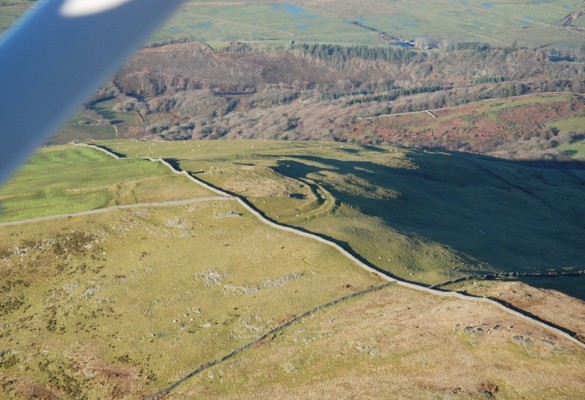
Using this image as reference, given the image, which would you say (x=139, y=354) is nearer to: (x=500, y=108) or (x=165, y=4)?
(x=165, y=4)

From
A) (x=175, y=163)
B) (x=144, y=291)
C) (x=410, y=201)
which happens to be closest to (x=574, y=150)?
(x=410, y=201)

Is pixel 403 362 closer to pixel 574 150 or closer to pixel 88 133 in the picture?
pixel 574 150

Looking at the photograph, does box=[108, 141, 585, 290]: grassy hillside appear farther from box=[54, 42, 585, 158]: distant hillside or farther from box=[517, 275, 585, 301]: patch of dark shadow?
box=[54, 42, 585, 158]: distant hillside

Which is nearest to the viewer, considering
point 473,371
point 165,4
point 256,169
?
point 165,4

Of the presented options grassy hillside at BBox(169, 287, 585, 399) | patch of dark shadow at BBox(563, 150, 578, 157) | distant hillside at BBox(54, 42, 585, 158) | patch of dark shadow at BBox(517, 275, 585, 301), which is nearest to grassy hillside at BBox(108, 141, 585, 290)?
patch of dark shadow at BBox(517, 275, 585, 301)

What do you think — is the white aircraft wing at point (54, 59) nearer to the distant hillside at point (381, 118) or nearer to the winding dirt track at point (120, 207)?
the winding dirt track at point (120, 207)

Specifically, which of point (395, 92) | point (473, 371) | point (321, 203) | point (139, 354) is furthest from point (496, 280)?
point (395, 92)
